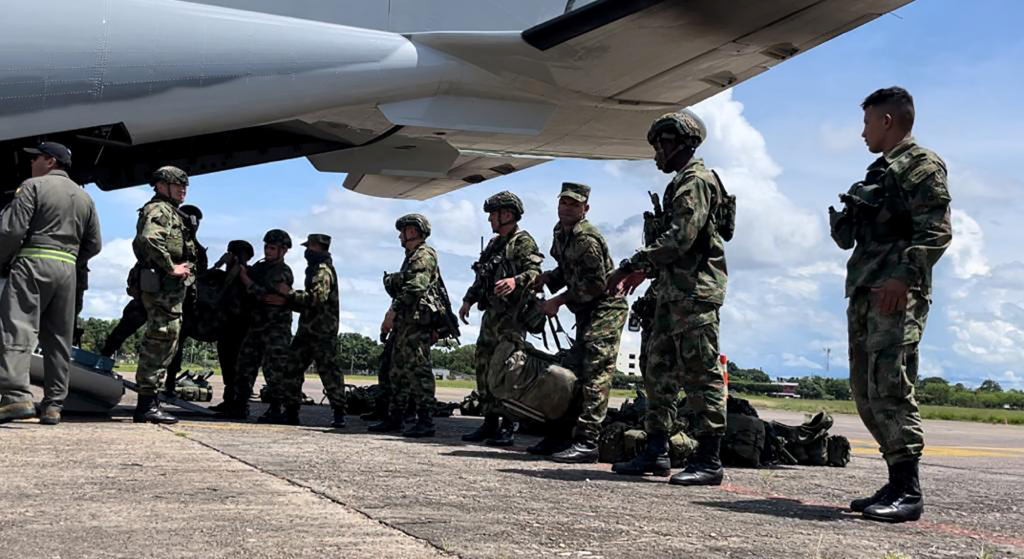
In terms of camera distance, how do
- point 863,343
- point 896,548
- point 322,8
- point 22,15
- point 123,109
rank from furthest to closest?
point 322,8 → point 123,109 → point 22,15 → point 863,343 → point 896,548

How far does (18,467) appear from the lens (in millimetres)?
4309

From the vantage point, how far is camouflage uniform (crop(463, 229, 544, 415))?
6.56 m

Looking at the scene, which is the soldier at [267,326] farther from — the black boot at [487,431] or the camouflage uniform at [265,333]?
the black boot at [487,431]

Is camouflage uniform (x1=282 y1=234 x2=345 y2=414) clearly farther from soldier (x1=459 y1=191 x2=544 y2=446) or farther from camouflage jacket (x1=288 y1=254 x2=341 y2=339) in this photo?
soldier (x1=459 y1=191 x2=544 y2=446)

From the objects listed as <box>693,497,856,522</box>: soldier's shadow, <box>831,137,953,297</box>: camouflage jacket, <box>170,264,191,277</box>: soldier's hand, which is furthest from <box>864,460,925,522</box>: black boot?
<box>170,264,191,277</box>: soldier's hand

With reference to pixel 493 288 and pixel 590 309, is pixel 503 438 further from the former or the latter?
pixel 590 309

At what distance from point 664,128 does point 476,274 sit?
2.43 m

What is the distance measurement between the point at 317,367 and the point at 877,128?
532cm

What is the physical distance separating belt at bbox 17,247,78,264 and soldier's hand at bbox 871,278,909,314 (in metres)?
5.24

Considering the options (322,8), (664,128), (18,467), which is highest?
(322,8)

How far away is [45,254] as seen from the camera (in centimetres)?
632

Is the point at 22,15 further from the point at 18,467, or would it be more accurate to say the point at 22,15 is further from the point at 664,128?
the point at 664,128

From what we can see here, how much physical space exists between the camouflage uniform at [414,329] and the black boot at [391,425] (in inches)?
0.8

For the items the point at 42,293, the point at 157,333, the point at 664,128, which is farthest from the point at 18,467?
the point at 664,128
